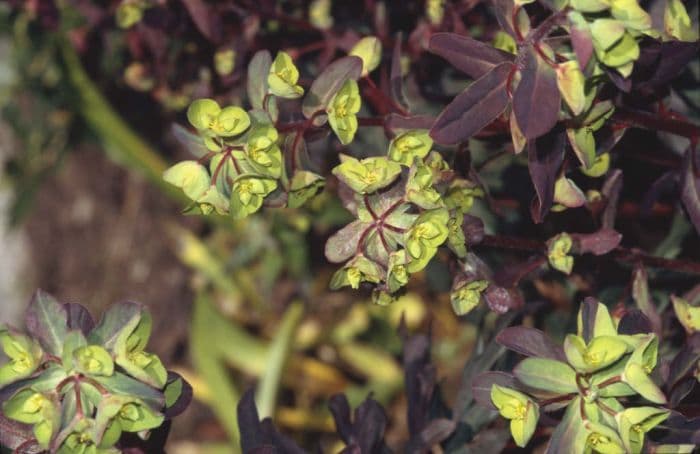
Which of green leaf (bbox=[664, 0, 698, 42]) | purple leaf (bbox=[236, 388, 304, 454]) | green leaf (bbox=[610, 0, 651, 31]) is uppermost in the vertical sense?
green leaf (bbox=[610, 0, 651, 31])

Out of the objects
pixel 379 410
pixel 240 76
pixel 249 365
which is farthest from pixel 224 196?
pixel 249 365

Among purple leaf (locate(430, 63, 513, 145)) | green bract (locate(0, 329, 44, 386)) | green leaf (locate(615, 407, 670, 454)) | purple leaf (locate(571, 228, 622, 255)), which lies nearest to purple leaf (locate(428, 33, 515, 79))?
purple leaf (locate(430, 63, 513, 145))

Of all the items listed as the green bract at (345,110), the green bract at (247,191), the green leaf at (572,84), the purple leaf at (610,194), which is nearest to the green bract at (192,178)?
the green bract at (247,191)

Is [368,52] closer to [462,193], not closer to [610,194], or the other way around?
[462,193]

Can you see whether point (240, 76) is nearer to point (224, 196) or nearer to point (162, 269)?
point (224, 196)

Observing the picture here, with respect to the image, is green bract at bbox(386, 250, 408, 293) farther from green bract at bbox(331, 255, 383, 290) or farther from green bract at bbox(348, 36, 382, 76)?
green bract at bbox(348, 36, 382, 76)
